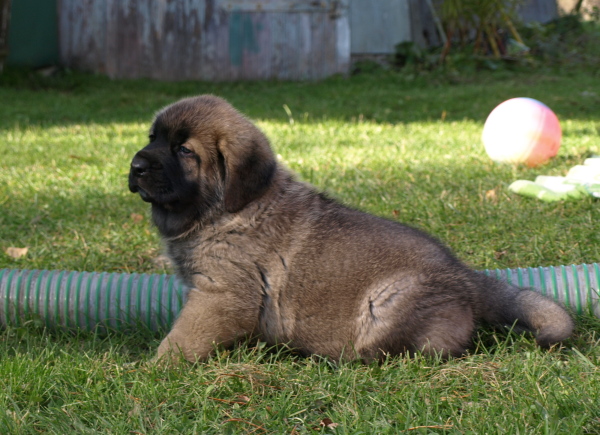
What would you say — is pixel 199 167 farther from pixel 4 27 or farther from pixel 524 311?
pixel 4 27

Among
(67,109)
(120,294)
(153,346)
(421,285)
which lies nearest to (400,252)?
(421,285)

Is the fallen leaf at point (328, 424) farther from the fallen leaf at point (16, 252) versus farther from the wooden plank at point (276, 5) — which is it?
the wooden plank at point (276, 5)

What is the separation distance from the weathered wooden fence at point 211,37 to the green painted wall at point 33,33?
290 mm

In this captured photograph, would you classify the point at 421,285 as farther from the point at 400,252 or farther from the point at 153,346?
the point at 153,346

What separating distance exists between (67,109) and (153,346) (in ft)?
27.0

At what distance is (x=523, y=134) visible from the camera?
6215 millimetres

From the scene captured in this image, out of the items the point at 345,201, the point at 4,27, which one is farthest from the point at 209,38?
the point at 345,201

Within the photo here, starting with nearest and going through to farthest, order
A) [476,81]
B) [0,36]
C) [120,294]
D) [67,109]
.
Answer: [120,294], [67,109], [0,36], [476,81]

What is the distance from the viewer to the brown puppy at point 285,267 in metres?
3.01

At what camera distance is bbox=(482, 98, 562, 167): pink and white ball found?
20.5ft

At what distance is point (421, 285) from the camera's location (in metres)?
3.02

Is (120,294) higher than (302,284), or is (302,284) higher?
(302,284)

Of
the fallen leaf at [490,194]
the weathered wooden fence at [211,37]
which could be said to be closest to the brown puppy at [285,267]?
the fallen leaf at [490,194]

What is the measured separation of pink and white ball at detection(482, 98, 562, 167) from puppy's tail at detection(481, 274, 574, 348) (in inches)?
130
